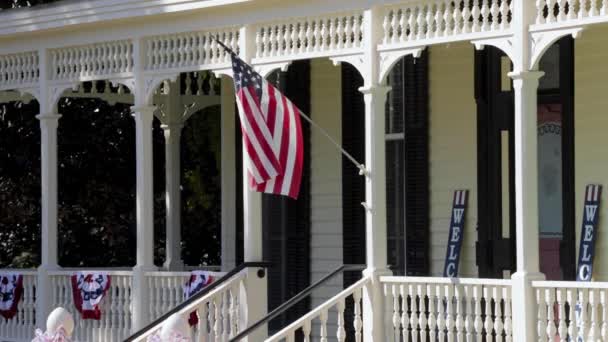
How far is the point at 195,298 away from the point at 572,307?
445cm

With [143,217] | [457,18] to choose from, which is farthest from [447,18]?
[143,217]

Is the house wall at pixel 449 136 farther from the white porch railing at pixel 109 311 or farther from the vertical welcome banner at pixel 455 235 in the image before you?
the white porch railing at pixel 109 311

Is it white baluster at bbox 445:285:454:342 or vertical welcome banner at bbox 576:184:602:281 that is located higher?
vertical welcome banner at bbox 576:184:602:281

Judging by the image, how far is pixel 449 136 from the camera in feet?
55.1

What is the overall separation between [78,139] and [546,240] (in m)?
11.6

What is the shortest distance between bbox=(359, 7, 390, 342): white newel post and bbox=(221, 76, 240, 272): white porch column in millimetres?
5132

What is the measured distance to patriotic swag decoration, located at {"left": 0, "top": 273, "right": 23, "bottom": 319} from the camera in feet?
62.2

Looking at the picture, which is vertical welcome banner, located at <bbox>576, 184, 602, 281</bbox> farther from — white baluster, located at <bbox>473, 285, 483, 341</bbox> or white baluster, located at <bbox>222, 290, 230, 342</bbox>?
white baluster, located at <bbox>222, 290, 230, 342</bbox>

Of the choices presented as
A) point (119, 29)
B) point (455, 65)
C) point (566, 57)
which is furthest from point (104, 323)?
point (566, 57)

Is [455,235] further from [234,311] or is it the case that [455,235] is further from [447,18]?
[447,18]

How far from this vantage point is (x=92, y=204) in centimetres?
2636

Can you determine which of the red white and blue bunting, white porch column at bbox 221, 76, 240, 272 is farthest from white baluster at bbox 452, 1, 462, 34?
white porch column at bbox 221, 76, 240, 272

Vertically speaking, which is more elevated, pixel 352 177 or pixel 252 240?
pixel 352 177

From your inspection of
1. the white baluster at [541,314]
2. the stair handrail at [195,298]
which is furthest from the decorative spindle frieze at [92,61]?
the white baluster at [541,314]
